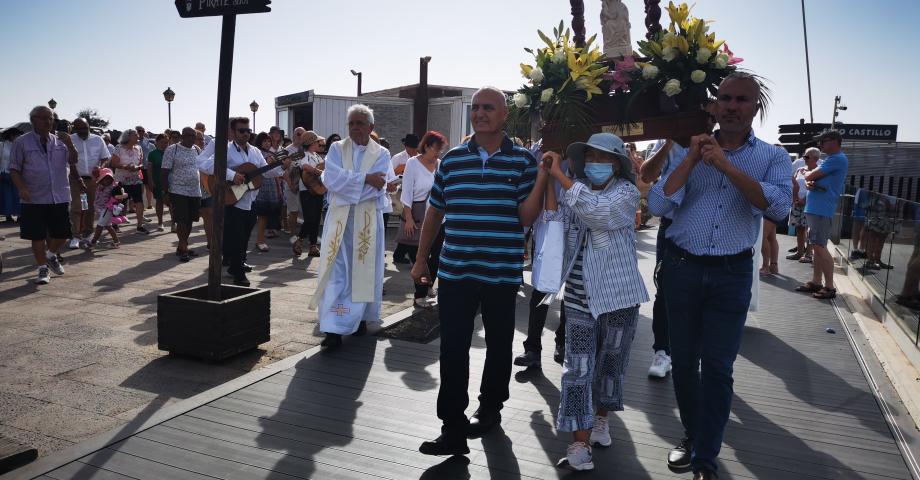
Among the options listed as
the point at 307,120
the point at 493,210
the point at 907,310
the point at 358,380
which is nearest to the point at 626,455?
the point at 493,210

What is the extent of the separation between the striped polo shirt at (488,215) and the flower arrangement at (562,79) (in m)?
0.37

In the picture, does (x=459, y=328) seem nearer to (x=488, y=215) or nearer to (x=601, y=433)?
(x=488, y=215)

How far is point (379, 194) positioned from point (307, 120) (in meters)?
13.5

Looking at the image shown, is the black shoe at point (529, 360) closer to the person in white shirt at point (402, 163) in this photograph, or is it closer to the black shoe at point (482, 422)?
the black shoe at point (482, 422)

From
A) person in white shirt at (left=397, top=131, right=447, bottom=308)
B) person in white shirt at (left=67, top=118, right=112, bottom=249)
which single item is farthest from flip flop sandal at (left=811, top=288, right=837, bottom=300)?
person in white shirt at (left=67, top=118, right=112, bottom=249)

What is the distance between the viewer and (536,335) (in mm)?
5410

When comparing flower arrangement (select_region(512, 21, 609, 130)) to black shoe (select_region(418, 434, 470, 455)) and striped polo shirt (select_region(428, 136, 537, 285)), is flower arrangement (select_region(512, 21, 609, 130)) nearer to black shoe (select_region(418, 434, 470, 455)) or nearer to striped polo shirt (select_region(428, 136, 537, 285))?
striped polo shirt (select_region(428, 136, 537, 285))

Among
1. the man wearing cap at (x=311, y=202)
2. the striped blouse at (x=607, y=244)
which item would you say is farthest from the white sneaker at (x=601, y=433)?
the man wearing cap at (x=311, y=202)

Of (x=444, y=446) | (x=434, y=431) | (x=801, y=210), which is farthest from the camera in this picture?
(x=801, y=210)

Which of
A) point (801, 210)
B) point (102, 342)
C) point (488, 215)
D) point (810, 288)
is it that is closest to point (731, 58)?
point (488, 215)

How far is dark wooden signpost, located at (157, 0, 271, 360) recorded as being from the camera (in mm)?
5000

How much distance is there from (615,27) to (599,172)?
126 inches

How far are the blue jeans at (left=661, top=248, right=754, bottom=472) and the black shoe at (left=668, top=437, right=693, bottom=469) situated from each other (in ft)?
0.57

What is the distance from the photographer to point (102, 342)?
5594 mm
